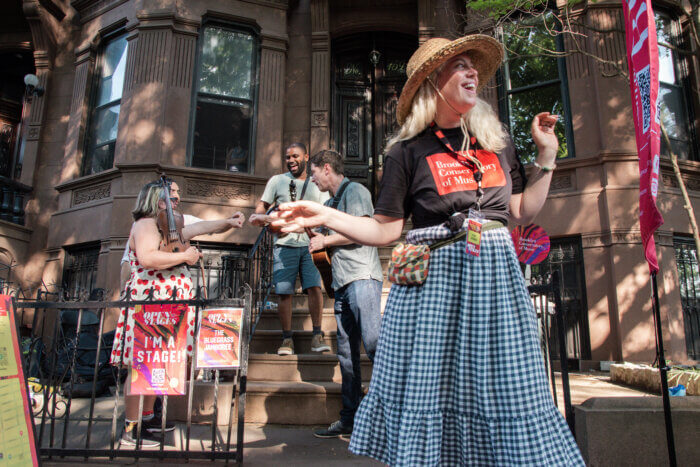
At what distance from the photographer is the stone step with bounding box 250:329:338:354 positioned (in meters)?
5.52

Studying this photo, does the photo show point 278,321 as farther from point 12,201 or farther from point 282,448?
point 12,201

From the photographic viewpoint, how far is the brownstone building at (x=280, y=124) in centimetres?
765

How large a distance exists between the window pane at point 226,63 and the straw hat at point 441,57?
7.94 m

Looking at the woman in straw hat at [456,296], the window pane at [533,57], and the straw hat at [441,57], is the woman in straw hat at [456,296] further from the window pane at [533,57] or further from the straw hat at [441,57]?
the window pane at [533,57]

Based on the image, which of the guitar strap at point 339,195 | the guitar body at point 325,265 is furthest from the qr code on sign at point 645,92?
the guitar body at point 325,265

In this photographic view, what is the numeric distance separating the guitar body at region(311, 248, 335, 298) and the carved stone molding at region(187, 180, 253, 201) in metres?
4.94

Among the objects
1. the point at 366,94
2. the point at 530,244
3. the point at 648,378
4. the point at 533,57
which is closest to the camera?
the point at 648,378

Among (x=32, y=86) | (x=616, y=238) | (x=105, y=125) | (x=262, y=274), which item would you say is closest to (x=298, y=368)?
(x=262, y=274)

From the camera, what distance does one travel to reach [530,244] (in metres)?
6.92

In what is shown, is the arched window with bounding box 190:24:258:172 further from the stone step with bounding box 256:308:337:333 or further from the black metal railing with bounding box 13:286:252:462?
the stone step with bounding box 256:308:337:333

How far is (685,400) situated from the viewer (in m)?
3.15

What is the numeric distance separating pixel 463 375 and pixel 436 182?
737 mm

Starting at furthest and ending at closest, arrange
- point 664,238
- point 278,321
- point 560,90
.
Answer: point 560,90 → point 664,238 → point 278,321

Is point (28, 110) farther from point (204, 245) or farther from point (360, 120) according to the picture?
point (360, 120)
